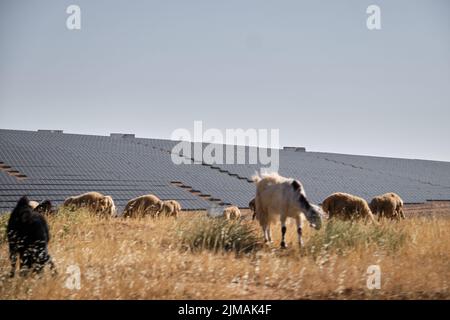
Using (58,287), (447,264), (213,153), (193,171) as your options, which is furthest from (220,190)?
(58,287)

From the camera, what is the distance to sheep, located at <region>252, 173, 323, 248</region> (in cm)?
898

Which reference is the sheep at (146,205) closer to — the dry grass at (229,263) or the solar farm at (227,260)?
the solar farm at (227,260)

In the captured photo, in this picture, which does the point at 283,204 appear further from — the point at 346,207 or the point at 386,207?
the point at 386,207

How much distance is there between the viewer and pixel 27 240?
6477 millimetres

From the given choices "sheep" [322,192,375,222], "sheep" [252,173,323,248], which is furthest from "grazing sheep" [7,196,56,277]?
"sheep" [322,192,375,222]

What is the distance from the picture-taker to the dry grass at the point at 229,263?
588 centimetres

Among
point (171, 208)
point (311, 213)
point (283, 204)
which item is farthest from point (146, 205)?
point (311, 213)

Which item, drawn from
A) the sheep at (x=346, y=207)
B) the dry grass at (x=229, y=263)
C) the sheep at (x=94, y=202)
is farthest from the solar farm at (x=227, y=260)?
the sheep at (x=94, y=202)

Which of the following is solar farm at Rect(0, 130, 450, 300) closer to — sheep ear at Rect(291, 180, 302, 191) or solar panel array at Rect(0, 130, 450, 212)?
sheep ear at Rect(291, 180, 302, 191)

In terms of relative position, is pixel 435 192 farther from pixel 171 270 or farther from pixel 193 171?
pixel 171 270

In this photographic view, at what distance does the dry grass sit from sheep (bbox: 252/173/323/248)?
0.44 metres

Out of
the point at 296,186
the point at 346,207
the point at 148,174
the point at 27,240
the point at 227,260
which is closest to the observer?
the point at 27,240

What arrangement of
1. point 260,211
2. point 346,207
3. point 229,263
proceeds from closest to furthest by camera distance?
point 229,263
point 260,211
point 346,207

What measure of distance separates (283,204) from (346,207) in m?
6.10
